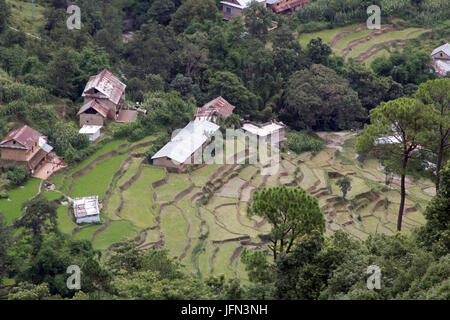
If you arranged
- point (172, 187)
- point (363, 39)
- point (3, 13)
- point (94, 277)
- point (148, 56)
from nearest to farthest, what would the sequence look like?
point (94, 277) < point (172, 187) < point (3, 13) < point (148, 56) < point (363, 39)

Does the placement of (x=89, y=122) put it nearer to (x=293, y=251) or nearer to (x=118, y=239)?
(x=118, y=239)

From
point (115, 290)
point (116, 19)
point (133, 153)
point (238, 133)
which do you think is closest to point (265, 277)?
point (115, 290)

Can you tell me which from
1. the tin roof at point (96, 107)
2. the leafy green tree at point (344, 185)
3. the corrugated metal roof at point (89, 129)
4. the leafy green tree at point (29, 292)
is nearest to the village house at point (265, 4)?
the tin roof at point (96, 107)

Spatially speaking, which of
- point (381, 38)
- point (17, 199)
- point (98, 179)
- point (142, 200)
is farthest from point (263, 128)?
point (381, 38)

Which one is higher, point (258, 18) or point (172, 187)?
point (258, 18)

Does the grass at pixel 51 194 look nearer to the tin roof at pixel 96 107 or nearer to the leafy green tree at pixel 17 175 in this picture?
the leafy green tree at pixel 17 175

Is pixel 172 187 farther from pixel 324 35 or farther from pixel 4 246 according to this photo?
pixel 324 35
